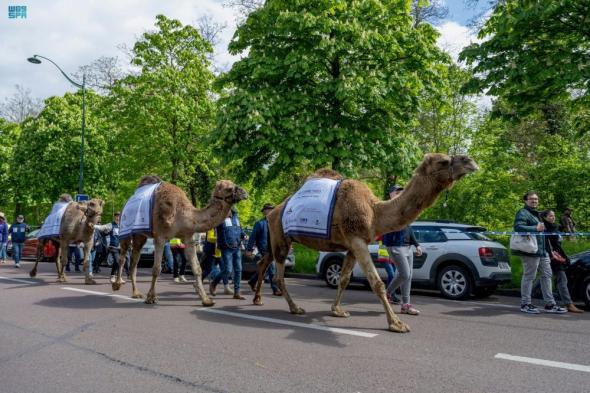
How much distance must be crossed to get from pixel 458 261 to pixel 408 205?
511 centimetres

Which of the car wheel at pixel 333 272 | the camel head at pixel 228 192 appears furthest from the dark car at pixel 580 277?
the camel head at pixel 228 192

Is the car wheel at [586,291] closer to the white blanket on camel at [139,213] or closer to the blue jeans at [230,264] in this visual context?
the blue jeans at [230,264]

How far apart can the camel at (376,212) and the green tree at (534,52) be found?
686 centimetres

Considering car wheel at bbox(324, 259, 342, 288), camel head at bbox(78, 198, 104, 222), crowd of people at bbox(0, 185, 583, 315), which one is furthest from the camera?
car wheel at bbox(324, 259, 342, 288)

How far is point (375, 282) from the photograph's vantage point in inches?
285

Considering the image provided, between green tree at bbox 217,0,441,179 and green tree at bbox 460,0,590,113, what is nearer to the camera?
green tree at bbox 460,0,590,113

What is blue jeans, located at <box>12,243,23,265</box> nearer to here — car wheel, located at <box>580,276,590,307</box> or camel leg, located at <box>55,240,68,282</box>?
camel leg, located at <box>55,240,68,282</box>

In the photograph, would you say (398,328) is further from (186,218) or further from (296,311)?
(186,218)

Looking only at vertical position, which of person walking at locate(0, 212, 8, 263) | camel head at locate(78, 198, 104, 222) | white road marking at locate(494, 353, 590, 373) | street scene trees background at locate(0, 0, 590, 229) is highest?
street scene trees background at locate(0, 0, 590, 229)

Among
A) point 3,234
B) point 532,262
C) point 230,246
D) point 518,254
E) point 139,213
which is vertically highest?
point 139,213

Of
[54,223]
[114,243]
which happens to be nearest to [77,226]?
[54,223]

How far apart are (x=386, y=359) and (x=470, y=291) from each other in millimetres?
6592

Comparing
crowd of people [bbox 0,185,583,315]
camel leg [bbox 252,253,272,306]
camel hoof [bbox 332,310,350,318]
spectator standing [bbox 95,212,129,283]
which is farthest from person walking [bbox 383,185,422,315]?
spectator standing [bbox 95,212,129,283]

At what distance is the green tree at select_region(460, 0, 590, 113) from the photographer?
39.7ft
